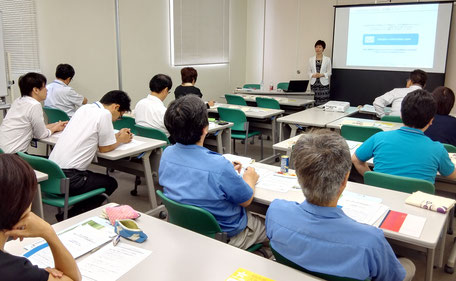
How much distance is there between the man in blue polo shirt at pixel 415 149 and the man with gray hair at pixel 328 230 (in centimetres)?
127

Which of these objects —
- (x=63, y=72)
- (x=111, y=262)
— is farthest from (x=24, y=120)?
(x=111, y=262)

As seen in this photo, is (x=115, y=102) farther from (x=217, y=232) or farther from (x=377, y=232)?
(x=377, y=232)

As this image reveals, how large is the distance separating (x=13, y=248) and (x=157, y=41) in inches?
229

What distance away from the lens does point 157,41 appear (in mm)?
6977

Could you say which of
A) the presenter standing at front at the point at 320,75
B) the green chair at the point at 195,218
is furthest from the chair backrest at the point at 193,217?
the presenter standing at front at the point at 320,75

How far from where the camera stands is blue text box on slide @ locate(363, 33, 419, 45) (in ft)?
23.6

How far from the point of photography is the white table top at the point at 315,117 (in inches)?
180

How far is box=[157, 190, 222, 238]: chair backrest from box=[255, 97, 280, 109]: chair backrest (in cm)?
421

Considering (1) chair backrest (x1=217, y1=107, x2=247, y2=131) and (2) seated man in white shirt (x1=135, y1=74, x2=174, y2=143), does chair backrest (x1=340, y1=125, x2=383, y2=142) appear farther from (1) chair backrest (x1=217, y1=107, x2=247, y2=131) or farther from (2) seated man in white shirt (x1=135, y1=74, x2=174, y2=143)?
(2) seated man in white shirt (x1=135, y1=74, x2=174, y2=143)

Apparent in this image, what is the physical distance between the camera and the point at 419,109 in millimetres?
2553

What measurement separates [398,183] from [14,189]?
2.15 meters

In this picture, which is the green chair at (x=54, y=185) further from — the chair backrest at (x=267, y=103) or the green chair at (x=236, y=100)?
the green chair at (x=236, y=100)

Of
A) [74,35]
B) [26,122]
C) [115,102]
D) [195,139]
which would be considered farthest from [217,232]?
[74,35]

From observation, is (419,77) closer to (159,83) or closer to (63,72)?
(159,83)
